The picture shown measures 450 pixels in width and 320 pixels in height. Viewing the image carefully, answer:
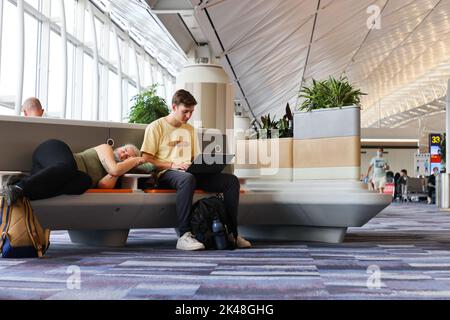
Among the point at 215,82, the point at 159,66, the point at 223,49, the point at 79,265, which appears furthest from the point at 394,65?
the point at 79,265

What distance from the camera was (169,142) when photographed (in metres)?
5.18

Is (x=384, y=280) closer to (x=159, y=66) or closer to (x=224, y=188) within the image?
(x=224, y=188)

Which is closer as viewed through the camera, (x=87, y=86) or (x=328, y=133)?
(x=328, y=133)

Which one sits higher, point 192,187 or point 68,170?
point 68,170

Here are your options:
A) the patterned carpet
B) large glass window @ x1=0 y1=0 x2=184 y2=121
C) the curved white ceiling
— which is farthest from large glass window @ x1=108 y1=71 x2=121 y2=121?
the patterned carpet

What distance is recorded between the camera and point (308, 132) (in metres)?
5.74

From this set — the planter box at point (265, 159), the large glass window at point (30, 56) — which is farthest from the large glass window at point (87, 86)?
the planter box at point (265, 159)

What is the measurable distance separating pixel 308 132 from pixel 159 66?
18339 mm

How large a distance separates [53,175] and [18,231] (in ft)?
1.55

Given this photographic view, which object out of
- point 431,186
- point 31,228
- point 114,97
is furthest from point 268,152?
point 431,186

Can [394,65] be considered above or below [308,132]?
above

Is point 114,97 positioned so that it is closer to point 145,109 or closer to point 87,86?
point 87,86

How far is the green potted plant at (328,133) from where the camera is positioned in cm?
546
